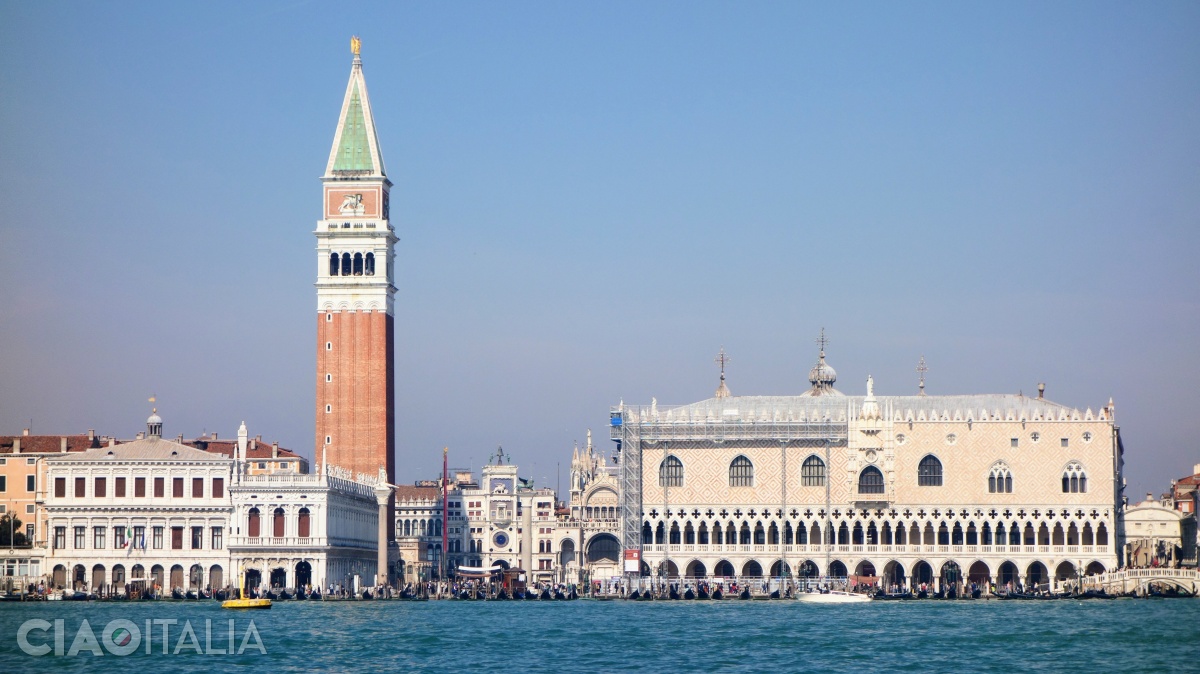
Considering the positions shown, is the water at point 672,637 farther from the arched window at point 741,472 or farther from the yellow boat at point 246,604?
the arched window at point 741,472

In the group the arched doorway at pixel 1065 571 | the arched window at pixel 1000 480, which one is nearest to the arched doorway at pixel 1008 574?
the arched doorway at pixel 1065 571

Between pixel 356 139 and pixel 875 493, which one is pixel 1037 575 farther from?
pixel 356 139

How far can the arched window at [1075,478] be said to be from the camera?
92.0m

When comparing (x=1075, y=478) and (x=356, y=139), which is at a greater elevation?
(x=356, y=139)

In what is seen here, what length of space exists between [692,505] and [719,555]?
2.82 metres

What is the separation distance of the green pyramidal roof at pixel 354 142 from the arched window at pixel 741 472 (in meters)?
27.9

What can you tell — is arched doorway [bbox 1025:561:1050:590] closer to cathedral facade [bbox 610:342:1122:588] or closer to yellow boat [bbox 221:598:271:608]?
cathedral facade [bbox 610:342:1122:588]

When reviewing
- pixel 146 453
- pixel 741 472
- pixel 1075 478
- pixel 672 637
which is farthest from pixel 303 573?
pixel 1075 478

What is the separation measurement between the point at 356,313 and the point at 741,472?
23.7m

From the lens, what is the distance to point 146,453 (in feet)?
303

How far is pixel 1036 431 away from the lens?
92.4 meters

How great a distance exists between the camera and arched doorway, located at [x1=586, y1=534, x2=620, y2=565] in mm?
121062

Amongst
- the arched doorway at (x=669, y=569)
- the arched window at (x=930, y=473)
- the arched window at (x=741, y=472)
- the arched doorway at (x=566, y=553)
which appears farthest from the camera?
the arched doorway at (x=566, y=553)

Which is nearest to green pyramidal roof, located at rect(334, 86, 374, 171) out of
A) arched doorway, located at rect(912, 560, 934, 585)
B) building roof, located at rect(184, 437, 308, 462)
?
building roof, located at rect(184, 437, 308, 462)
